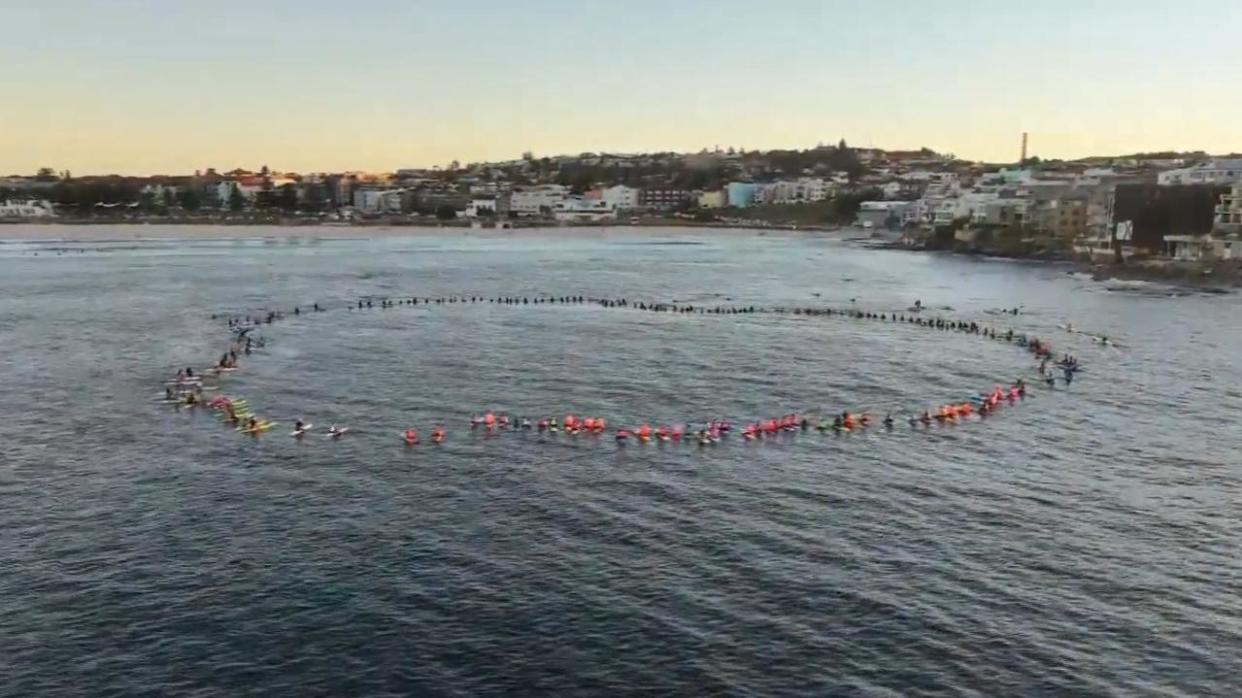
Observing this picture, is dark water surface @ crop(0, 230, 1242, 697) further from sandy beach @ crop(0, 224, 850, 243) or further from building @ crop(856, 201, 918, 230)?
building @ crop(856, 201, 918, 230)

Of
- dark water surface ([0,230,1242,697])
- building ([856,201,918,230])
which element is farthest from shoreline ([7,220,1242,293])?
dark water surface ([0,230,1242,697])

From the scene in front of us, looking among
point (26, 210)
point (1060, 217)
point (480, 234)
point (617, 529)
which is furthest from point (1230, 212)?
point (26, 210)

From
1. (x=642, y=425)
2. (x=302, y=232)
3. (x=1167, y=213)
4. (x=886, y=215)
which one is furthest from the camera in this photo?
(x=886, y=215)

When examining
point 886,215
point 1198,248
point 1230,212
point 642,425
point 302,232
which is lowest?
point 642,425

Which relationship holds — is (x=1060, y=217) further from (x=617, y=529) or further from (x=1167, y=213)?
(x=617, y=529)

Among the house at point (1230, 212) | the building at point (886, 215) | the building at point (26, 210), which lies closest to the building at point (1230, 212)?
the house at point (1230, 212)

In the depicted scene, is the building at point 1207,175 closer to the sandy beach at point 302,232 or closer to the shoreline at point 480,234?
the shoreline at point 480,234
